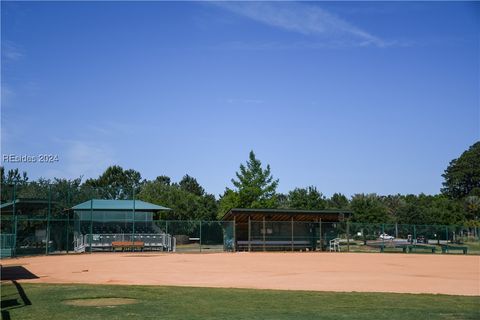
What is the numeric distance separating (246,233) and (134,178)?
8012 centimetres

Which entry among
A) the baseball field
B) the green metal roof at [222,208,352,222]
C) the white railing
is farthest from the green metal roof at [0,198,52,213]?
the baseball field

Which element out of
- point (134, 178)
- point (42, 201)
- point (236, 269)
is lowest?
point (236, 269)

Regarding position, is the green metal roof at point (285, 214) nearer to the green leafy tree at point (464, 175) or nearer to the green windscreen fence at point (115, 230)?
the green windscreen fence at point (115, 230)

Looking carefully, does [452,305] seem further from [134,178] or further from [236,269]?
[134,178]

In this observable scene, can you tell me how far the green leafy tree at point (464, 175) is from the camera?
422 feet

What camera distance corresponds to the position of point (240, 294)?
15.7 meters

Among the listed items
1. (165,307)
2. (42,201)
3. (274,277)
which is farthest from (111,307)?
(42,201)

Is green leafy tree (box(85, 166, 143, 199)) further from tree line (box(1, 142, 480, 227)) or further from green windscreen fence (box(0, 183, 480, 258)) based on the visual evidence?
green windscreen fence (box(0, 183, 480, 258))

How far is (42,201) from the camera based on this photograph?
133ft

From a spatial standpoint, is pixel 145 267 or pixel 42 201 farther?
pixel 42 201

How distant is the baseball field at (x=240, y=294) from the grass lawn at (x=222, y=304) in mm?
22

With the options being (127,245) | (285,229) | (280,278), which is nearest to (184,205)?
(285,229)

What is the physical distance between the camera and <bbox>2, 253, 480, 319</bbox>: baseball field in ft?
39.4

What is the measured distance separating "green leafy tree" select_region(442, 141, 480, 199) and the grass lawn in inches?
4859
